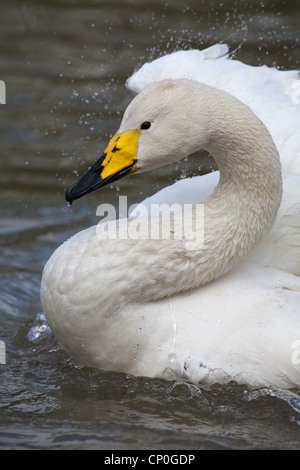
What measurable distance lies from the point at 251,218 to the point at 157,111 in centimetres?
70

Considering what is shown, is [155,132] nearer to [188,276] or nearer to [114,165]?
[114,165]

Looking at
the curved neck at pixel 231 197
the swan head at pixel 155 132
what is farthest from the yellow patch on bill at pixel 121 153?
the curved neck at pixel 231 197

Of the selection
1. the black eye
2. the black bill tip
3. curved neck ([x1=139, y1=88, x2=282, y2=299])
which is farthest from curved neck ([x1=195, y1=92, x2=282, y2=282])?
the black bill tip

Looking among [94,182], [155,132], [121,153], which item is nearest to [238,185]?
[155,132]

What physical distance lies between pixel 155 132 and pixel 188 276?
28.4 inches

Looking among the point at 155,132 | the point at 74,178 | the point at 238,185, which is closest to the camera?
the point at 155,132

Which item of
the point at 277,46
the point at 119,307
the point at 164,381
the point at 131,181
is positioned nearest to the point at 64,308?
the point at 119,307

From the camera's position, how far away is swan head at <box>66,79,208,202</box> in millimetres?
3906

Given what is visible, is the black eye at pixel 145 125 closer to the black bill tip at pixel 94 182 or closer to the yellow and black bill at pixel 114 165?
the yellow and black bill at pixel 114 165

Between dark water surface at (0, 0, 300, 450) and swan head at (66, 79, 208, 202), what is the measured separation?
3.36ft

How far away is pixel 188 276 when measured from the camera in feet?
13.5

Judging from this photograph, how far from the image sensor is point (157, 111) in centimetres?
392
